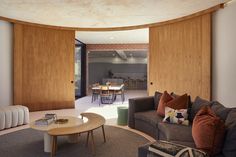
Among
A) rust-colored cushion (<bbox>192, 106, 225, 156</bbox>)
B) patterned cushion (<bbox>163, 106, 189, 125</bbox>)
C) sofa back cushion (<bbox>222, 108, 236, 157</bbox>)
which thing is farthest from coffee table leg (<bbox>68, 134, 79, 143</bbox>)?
sofa back cushion (<bbox>222, 108, 236, 157</bbox>)

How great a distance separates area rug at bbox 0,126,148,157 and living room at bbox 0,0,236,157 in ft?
0.05

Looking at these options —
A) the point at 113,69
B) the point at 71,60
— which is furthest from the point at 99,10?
the point at 113,69

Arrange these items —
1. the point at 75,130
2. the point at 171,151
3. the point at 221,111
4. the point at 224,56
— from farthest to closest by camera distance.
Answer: the point at 224,56 → the point at 75,130 → the point at 221,111 → the point at 171,151

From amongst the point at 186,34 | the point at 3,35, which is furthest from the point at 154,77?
the point at 3,35

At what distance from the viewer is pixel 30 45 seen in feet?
19.8

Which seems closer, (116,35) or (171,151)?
(171,151)

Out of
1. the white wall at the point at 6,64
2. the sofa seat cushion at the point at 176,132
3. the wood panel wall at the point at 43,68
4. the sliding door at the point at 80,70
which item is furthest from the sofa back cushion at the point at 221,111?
the sliding door at the point at 80,70

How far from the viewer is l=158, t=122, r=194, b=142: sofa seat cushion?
8.60 feet

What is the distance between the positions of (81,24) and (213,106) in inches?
177

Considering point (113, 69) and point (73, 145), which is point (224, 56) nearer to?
point (73, 145)

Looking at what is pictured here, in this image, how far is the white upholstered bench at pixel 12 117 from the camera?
4207 mm

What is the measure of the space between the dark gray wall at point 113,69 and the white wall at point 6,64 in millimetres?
9919

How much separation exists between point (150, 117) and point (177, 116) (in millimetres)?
706

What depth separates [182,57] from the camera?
17.4 ft
